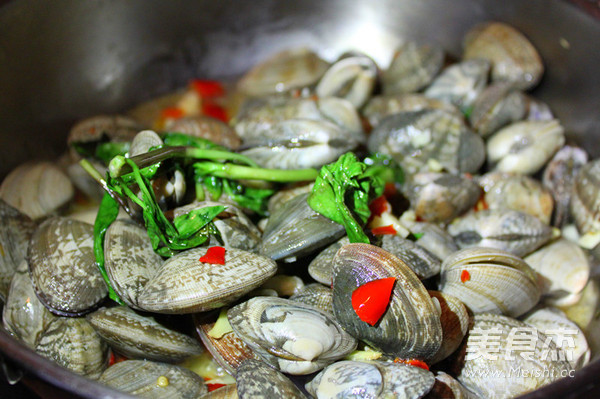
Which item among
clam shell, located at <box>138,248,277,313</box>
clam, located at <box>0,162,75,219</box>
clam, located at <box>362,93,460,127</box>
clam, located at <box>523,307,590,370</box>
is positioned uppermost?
clam, located at <box>0,162,75,219</box>

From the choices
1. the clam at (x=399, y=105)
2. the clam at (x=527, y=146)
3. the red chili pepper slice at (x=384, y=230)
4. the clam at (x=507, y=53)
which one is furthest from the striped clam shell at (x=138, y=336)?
the clam at (x=507, y=53)

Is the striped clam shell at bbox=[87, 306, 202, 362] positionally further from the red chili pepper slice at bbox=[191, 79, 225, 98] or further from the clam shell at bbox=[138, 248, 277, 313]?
the red chili pepper slice at bbox=[191, 79, 225, 98]

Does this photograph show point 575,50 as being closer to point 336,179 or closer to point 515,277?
point 515,277

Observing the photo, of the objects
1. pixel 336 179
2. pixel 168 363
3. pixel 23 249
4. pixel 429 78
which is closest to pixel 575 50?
pixel 429 78

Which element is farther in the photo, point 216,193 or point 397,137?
point 397,137

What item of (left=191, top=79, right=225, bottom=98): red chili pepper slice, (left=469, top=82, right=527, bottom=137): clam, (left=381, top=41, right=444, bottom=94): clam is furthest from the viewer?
(left=191, top=79, right=225, bottom=98): red chili pepper slice

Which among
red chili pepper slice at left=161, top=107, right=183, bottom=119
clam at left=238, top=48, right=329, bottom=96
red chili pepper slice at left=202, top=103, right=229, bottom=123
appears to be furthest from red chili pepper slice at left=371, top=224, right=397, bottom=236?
red chili pepper slice at left=161, top=107, right=183, bottom=119

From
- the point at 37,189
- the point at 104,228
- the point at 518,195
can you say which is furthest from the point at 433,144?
the point at 37,189
